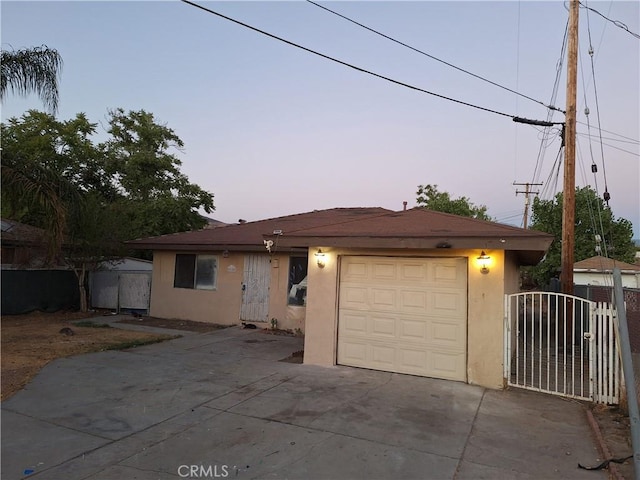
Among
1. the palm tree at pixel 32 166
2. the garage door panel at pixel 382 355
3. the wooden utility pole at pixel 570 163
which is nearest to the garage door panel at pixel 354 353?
the garage door panel at pixel 382 355

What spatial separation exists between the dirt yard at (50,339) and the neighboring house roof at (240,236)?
2485 mm

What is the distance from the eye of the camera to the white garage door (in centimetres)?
765

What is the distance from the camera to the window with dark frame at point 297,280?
1299cm

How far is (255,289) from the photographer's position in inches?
540

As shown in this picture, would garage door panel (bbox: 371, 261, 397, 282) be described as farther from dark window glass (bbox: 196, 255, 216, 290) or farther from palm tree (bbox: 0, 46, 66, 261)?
dark window glass (bbox: 196, 255, 216, 290)

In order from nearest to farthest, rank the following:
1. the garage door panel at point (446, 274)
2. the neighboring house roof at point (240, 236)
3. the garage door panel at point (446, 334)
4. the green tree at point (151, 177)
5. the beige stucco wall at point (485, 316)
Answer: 1. the beige stucco wall at point (485, 316)
2. the garage door panel at point (446, 334)
3. the garage door panel at point (446, 274)
4. the neighboring house roof at point (240, 236)
5. the green tree at point (151, 177)

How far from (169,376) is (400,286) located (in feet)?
14.2

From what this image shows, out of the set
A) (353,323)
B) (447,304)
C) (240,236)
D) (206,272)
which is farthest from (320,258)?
(206,272)

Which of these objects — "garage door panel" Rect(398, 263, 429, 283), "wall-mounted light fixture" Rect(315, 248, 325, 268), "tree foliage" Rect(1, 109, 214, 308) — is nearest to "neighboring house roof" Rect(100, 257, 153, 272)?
"tree foliage" Rect(1, 109, 214, 308)

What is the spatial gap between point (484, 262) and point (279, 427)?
4.22 meters

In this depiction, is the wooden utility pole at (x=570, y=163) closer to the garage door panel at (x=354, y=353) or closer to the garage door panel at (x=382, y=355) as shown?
the garage door panel at (x=382, y=355)

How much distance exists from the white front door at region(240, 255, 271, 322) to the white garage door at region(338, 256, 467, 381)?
539cm

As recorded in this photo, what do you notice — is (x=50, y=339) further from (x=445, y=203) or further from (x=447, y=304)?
(x=445, y=203)

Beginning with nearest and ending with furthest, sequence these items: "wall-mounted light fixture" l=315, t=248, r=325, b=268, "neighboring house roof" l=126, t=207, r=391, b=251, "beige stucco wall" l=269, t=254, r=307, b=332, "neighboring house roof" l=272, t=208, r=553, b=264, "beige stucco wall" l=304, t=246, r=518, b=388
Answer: "neighboring house roof" l=272, t=208, r=553, b=264, "beige stucco wall" l=304, t=246, r=518, b=388, "wall-mounted light fixture" l=315, t=248, r=325, b=268, "beige stucco wall" l=269, t=254, r=307, b=332, "neighboring house roof" l=126, t=207, r=391, b=251
